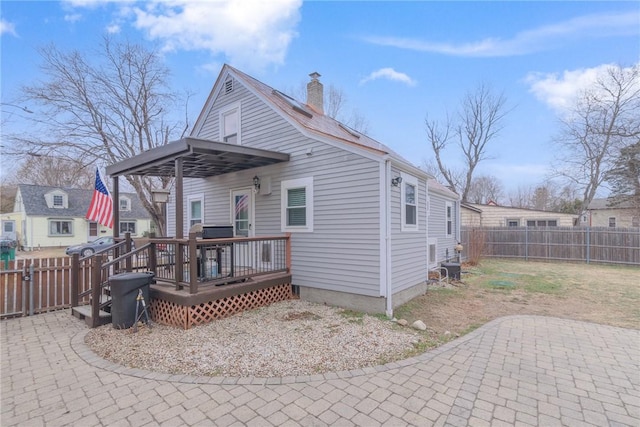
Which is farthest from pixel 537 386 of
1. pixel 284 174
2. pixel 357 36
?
pixel 357 36

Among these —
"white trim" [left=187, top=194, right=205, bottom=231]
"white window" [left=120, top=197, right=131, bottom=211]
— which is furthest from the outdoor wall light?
"white window" [left=120, top=197, right=131, bottom=211]

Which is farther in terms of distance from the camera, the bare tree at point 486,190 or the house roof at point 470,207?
the bare tree at point 486,190

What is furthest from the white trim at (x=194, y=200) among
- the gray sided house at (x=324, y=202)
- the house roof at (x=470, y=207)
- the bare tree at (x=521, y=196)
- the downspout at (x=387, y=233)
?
the bare tree at (x=521, y=196)

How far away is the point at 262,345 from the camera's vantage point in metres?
4.12

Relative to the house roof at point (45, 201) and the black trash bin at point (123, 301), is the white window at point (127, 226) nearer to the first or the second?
the house roof at point (45, 201)

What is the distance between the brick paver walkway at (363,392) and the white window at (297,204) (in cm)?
374

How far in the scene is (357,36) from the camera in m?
10.1

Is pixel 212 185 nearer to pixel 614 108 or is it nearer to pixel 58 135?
pixel 58 135

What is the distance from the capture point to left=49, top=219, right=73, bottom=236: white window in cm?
2506

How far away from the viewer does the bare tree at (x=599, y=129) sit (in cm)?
1852

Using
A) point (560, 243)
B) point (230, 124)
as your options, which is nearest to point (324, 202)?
point (230, 124)

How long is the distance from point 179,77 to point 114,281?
14.5 meters

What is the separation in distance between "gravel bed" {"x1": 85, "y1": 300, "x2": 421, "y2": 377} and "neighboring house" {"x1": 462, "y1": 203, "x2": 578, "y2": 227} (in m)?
14.7

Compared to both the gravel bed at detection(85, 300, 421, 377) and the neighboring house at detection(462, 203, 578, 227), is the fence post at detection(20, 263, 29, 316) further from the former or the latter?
the neighboring house at detection(462, 203, 578, 227)
